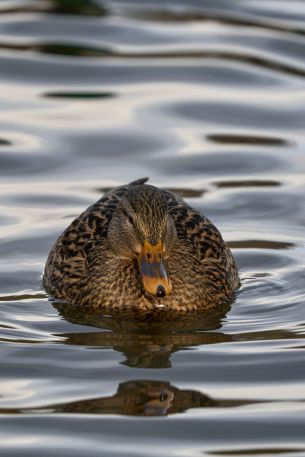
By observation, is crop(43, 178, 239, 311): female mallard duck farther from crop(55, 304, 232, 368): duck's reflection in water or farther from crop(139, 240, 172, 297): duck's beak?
crop(55, 304, 232, 368): duck's reflection in water

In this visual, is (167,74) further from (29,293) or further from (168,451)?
(168,451)

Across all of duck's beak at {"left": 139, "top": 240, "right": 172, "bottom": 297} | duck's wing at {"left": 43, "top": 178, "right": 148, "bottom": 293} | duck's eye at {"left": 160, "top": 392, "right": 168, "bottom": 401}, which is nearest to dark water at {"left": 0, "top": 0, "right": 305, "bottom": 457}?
duck's eye at {"left": 160, "top": 392, "right": 168, "bottom": 401}

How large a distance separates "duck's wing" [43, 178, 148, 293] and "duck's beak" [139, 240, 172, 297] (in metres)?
0.84

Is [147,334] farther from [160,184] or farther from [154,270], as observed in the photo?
[160,184]

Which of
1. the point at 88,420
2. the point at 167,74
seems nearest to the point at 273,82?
the point at 167,74

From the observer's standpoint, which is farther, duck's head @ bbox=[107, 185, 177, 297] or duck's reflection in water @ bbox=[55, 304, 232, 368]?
duck's head @ bbox=[107, 185, 177, 297]

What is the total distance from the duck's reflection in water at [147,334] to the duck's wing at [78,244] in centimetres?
31

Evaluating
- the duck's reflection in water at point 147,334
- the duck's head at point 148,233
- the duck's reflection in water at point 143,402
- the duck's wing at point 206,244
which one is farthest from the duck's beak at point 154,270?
the duck's reflection in water at point 143,402

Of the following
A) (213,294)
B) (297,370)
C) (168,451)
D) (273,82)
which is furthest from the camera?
(273,82)

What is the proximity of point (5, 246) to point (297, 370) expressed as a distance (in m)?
3.49

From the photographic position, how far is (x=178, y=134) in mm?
15484

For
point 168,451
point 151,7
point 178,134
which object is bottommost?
point 168,451

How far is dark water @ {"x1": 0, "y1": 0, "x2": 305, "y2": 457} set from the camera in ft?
27.7

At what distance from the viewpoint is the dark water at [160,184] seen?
8.45 meters
